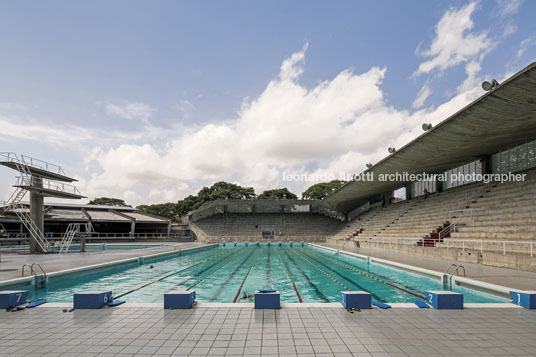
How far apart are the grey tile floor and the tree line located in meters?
49.7

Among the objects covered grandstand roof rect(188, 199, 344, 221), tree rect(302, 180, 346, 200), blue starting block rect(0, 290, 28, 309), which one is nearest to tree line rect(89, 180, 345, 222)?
tree rect(302, 180, 346, 200)

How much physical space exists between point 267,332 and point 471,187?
57.2ft

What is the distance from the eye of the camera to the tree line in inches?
2175

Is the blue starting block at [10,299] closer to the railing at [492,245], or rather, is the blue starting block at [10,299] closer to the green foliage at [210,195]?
the railing at [492,245]

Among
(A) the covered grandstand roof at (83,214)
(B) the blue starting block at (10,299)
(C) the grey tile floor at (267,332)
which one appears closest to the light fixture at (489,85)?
(C) the grey tile floor at (267,332)

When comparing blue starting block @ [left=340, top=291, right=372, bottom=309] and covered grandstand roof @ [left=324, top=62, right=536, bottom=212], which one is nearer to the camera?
blue starting block @ [left=340, top=291, right=372, bottom=309]

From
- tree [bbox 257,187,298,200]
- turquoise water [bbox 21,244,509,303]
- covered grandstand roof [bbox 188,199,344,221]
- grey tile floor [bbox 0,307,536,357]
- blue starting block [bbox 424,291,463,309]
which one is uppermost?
tree [bbox 257,187,298,200]

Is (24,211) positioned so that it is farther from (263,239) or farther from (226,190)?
(226,190)

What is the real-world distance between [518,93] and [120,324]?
10725mm

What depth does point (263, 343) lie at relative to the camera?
3396mm

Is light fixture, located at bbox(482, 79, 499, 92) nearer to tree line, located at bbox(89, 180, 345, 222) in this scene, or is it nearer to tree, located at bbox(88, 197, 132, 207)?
tree line, located at bbox(89, 180, 345, 222)

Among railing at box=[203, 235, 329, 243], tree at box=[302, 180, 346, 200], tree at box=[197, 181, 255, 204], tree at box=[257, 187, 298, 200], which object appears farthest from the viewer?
tree at box=[257, 187, 298, 200]

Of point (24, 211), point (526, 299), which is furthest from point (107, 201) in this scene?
point (526, 299)

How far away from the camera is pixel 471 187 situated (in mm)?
16516
